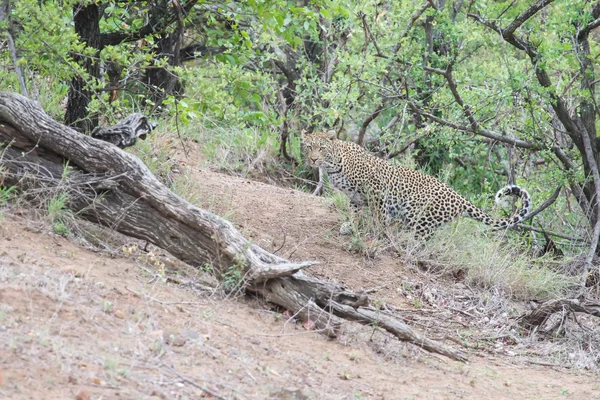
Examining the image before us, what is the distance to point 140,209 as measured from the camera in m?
7.01

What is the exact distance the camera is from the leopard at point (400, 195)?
32.7ft

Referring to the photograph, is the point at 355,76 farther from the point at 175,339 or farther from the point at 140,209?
the point at 175,339

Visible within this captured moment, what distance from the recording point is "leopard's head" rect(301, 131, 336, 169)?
33.9 feet

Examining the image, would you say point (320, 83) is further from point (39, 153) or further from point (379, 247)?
point (39, 153)

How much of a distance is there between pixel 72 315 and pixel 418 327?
3.64 m

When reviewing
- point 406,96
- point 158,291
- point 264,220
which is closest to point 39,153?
point 158,291

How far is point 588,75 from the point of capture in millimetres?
9391

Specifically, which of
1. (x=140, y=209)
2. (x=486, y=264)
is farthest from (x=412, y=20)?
(x=140, y=209)

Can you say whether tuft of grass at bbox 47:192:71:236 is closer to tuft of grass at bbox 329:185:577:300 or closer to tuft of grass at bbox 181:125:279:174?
tuft of grass at bbox 329:185:577:300

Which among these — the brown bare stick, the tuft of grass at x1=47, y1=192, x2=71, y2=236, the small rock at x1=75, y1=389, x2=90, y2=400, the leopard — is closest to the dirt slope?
the small rock at x1=75, y1=389, x2=90, y2=400

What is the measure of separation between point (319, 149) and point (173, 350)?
5.42 metres

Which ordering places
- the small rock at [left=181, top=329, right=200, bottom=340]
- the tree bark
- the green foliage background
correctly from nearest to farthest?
1. the small rock at [left=181, top=329, right=200, bottom=340]
2. the green foliage background
3. the tree bark

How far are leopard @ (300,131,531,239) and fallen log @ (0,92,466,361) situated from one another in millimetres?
3182

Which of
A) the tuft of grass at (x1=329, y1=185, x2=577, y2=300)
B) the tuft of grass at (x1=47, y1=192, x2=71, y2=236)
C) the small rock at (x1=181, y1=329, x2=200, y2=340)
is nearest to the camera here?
the small rock at (x1=181, y1=329, x2=200, y2=340)
